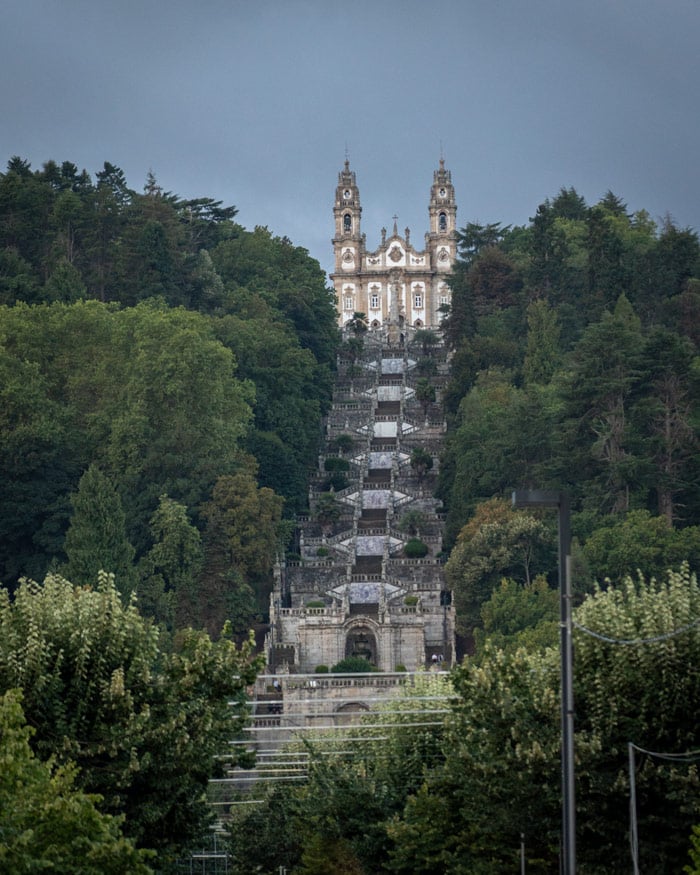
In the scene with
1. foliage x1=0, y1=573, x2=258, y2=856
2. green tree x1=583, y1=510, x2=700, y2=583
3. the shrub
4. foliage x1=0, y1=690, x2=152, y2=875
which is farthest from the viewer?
green tree x1=583, y1=510, x2=700, y2=583

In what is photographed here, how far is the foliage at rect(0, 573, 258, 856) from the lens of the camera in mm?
39750

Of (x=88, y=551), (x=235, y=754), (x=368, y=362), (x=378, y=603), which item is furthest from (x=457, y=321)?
(x=235, y=754)

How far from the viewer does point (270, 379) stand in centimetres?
10719

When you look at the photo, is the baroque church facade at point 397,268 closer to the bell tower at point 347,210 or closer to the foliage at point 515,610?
the bell tower at point 347,210

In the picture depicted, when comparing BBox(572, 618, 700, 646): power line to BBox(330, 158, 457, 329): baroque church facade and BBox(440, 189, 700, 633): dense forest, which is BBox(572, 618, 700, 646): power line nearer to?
BBox(440, 189, 700, 633): dense forest

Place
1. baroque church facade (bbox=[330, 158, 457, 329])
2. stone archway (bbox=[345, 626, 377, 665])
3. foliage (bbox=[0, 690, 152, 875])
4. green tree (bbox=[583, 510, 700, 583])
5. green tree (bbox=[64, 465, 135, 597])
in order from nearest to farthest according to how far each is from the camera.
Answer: foliage (bbox=[0, 690, 152, 875]) → green tree (bbox=[64, 465, 135, 597]) → green tree (bbox=[583, 510, 700, 583]) → stone archway (bbox=[345, 626, 377, 665]) → baroque church facade (bbox=[330, 158, 457, 329])

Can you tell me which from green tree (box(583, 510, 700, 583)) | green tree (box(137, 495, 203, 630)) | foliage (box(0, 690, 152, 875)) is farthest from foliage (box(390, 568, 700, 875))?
green tree (box(137, 495, 203, 630))

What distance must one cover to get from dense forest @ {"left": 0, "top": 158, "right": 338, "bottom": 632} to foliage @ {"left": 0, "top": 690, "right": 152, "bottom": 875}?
44948 millimetres

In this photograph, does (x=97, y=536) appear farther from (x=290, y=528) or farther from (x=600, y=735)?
(x=600, y=735)

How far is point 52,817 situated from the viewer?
113ft

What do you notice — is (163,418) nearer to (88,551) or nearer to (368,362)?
(88,551)

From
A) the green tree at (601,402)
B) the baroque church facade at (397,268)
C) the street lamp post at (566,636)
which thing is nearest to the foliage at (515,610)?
the green tree at (601,402)

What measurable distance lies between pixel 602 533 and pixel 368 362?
51351 millimetres

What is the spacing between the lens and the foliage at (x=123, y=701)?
130ft
